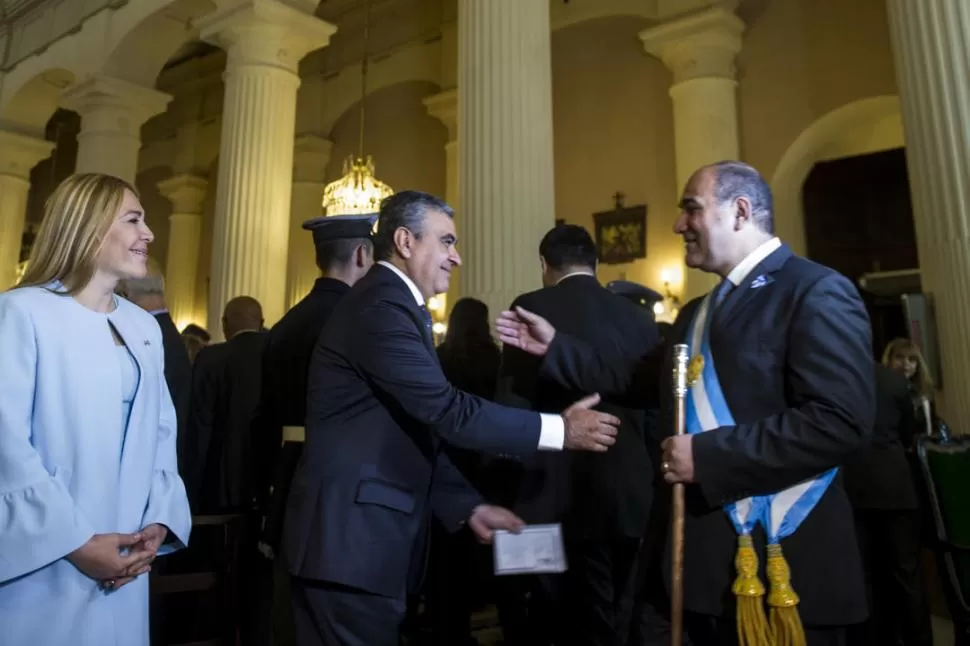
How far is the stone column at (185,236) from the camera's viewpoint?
49.8ft

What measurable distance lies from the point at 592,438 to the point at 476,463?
104 cm

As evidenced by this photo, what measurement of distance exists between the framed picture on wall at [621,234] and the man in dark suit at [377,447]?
8.20 meters

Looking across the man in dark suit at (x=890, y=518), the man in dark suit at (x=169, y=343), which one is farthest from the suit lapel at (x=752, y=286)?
the man in dark suit at (x=169, y=343)

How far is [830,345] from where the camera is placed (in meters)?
1.59

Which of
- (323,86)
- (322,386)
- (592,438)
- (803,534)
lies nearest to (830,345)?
(803,534)

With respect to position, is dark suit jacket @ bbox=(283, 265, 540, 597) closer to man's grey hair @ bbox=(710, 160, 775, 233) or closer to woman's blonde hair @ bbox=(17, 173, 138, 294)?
woman's blonde hair @ bbox=(17, 173, 138, 294)

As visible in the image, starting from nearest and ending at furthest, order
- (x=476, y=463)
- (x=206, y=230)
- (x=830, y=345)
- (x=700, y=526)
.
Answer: (x=830, y=345)
(x=700, y=526)
(x=476, y=463)
(x=206, y=230)

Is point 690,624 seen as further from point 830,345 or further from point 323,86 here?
point 323,86

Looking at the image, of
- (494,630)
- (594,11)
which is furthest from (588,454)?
(594,11)

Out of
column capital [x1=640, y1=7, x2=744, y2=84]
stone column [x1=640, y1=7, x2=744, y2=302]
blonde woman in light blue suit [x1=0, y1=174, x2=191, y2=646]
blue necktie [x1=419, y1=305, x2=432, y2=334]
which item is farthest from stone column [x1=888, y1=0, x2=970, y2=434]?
column capital [x1=640, y1=7, x2=744, y2=84]

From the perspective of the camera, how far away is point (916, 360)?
13.4 ft

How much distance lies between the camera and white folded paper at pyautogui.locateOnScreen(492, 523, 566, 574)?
2023 millimetres

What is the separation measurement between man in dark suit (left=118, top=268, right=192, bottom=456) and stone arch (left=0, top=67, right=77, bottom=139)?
411 inches

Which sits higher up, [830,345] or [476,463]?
[830,345]
